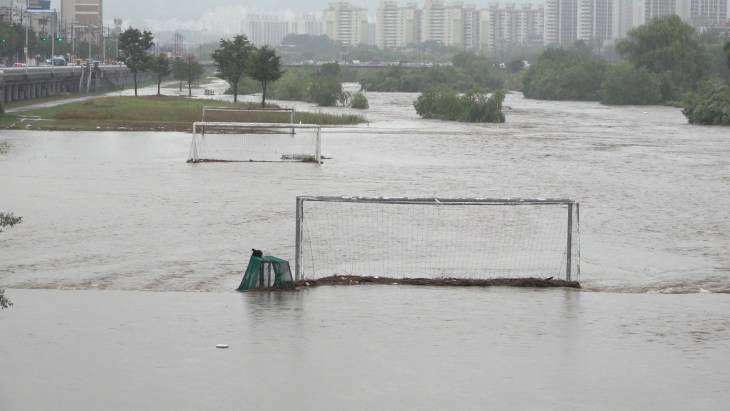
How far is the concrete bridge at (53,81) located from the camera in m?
74.4

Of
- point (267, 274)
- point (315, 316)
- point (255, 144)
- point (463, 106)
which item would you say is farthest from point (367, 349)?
point (463, 106)

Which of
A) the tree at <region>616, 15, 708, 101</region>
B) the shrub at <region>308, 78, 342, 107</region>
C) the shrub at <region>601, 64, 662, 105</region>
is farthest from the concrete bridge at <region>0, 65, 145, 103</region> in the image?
the tree at <region>616, 15, 708, 101</region>

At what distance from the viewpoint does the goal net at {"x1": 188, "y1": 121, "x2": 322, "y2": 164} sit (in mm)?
39938

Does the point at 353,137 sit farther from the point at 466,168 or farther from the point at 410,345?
the point at 410,345

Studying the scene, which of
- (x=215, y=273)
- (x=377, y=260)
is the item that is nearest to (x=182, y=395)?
(x=215, y=273)

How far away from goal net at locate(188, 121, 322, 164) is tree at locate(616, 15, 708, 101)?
57.0m

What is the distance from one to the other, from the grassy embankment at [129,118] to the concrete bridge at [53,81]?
562cm

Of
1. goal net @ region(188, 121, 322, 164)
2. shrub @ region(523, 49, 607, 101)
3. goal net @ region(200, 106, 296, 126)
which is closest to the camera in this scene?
goal net @ region(188, 121, 322, 164)

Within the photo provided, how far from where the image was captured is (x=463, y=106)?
237 feet

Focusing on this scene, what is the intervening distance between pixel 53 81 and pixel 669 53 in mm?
49959

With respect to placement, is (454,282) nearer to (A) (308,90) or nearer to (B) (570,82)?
(A) (308,90)

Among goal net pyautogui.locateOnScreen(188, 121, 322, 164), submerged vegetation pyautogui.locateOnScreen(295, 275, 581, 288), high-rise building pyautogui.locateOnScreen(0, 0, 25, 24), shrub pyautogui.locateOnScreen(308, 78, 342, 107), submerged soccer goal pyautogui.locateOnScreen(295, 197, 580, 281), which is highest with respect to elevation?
high-rise building pyautogui.locateOnScreen(0, 0, 25, 24)

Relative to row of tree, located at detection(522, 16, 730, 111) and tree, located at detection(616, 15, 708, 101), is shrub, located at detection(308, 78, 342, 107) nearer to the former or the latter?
row of tree, located at detection(522, 16, 730, 111)

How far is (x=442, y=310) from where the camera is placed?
15.3 m
